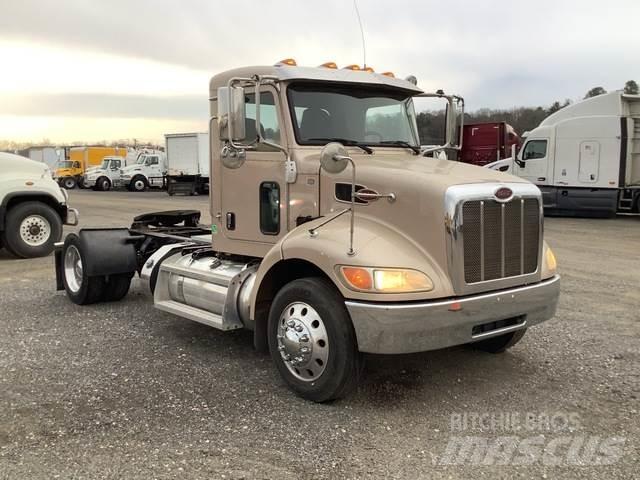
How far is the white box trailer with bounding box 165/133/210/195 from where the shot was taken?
33594mm

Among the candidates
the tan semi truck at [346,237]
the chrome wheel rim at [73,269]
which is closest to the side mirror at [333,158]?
the tan semi truck at [346,237]

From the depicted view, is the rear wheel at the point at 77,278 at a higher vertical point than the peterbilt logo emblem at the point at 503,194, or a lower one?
lower

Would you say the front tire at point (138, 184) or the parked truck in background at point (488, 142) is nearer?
the parked truck in background at point (488, 142)

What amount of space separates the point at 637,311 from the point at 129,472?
6167 mm

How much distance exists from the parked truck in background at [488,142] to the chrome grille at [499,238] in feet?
77.2

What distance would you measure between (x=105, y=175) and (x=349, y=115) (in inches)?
1516

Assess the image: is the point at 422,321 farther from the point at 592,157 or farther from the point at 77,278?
the point at 592,157

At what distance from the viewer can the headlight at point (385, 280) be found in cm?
400

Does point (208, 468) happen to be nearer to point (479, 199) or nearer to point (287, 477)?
point (287, 477)

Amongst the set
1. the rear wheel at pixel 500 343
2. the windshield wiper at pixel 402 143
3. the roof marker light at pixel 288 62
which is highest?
the roof marker light at pixel 288 62

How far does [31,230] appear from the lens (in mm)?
11352

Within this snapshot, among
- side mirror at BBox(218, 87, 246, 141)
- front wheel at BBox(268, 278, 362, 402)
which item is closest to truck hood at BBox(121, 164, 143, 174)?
side mirror at BBox(218, 87, 246, 141)

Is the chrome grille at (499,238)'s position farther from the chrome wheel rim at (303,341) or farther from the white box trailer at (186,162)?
the white box trailer at (186,162)

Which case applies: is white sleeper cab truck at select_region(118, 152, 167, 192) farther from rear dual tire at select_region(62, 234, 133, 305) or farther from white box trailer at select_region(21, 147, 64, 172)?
rear dual tire at select_region(62, 234, 133, 305)
